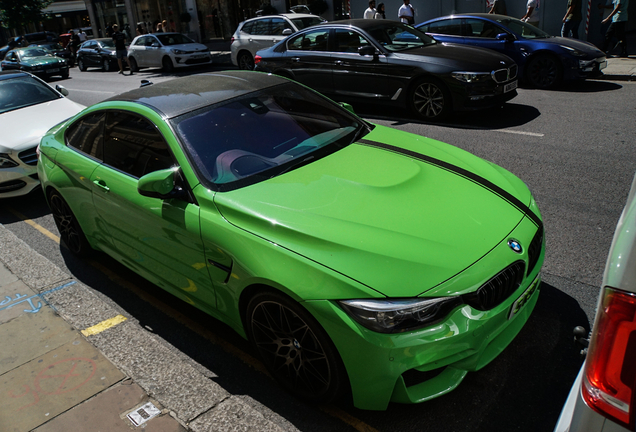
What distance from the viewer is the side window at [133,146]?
3.66 m

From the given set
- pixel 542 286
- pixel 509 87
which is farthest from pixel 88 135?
pixel 509 87

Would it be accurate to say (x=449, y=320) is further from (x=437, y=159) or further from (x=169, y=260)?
(x=169, y=260)

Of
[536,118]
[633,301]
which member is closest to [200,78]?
[633,301]

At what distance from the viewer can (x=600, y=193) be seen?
17.4 ft

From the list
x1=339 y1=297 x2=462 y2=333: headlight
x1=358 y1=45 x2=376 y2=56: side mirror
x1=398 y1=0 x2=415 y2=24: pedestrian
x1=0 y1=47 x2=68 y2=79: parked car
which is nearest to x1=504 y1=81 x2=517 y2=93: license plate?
x1=358 y1=45 x2=376 y2=56: side mirror

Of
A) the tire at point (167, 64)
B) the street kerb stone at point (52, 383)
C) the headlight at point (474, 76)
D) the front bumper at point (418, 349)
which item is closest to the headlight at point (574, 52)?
the headlight at point (474, 76)

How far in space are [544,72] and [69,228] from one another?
938 centimetres

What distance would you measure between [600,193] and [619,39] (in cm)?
1025

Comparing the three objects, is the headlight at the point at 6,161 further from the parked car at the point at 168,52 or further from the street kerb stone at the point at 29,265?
the parked car at the point at 168,52

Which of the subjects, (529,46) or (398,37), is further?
(529,46)

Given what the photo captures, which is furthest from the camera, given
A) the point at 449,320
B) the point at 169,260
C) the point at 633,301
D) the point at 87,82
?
the point at 87,82

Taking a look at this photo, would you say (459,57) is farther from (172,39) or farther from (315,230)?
(172,39)

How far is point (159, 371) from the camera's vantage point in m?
3.39

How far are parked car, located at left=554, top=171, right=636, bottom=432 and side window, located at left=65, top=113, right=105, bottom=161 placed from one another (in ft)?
12.4
